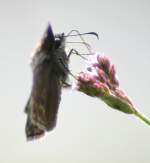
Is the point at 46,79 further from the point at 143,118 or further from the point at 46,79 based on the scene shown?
the point at 143,118

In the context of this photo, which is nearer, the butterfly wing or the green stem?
the green stem

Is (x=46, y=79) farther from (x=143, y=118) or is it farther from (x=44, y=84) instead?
(x=143, y=118)

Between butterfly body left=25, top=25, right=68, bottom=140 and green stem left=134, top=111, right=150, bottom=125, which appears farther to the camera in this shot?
butterfly body left=25, top=25, right=68, bottom=140

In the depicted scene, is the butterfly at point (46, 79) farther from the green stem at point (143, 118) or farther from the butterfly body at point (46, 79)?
the green stem at point (143, 118)

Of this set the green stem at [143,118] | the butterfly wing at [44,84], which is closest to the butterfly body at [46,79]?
the butterfly wing at [44,84]

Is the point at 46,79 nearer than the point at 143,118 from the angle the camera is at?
No

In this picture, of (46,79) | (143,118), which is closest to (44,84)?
(46,79)

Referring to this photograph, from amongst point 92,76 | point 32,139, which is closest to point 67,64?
point 92,76

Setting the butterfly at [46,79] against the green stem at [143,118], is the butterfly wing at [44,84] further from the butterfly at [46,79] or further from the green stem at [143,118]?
the green stem at [143,118]

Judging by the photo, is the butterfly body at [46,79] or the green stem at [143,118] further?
the butterfly body at [46,79]

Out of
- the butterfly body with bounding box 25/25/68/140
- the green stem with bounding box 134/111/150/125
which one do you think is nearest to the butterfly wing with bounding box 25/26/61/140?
the butterfly body with bounding box 25/25/68/140

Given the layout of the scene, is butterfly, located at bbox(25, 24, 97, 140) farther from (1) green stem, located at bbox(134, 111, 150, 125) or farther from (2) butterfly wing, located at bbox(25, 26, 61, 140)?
(1) green stem, located at bbox(134, 111, 150, 125)

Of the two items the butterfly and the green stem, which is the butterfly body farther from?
the green stem

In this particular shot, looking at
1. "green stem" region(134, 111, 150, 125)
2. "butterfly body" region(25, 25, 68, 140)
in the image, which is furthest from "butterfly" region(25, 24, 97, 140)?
"green stem" region(134, 111, 150, 125)
